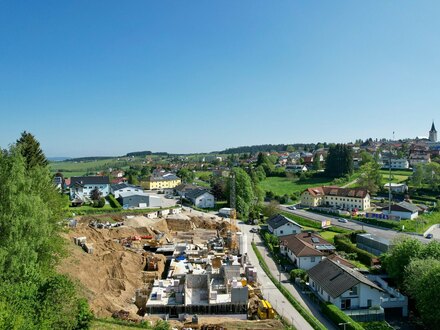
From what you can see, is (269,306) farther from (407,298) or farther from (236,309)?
(407,298)

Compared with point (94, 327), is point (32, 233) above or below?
above

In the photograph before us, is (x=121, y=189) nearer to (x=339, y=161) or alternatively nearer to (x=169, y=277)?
(x=169, y=277)

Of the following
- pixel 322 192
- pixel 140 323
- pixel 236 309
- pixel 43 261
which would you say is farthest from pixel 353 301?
pixel 322 192

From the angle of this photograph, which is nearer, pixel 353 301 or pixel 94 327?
pixel 94 327

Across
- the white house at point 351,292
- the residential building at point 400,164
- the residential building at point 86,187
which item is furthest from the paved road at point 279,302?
Answer: the residential building at point 400,164

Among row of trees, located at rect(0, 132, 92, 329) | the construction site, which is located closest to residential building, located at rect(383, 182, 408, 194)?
the construction site

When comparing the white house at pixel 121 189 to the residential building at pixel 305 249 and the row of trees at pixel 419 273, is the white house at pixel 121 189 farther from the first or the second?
the row of trees at pixel 419 273

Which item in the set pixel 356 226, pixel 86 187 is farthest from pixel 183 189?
pixel 356 226
